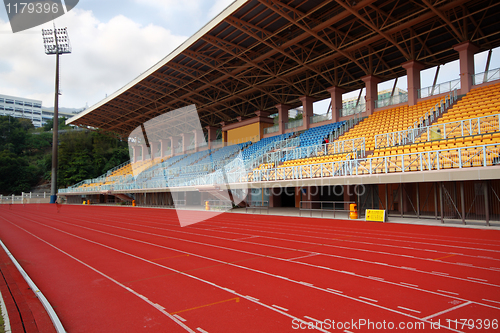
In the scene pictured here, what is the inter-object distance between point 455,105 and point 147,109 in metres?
36.4

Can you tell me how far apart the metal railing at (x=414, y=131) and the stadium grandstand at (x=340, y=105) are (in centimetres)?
10

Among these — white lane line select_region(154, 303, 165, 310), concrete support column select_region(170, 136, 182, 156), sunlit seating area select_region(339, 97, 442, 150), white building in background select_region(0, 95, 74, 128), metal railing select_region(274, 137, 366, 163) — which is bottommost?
white lane line select_region(154, 303, 165, 310)

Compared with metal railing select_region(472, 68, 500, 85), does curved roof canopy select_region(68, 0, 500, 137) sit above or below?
above

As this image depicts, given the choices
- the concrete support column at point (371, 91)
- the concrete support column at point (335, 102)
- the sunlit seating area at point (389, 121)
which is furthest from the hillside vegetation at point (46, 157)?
the sunlit seating area at point (389, 121)

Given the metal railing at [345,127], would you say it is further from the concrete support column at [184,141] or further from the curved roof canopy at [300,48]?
the concrete support column at [184,141]

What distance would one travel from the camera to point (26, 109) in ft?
420

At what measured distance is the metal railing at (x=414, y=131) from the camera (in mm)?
18750

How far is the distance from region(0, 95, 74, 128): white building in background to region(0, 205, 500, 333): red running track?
129361 mm

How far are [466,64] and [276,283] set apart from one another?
23.2 m

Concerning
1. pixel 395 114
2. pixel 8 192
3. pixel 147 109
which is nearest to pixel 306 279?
pixel 395 114

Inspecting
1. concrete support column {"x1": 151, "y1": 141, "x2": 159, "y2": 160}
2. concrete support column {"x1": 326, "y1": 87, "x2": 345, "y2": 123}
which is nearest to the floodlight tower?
concrete support column {"x1": 151, "y1": 141, "x2": 159, "y2": 160}

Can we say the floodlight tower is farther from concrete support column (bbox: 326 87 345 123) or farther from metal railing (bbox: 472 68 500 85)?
metal railing (bbox: 472 68 500 85)

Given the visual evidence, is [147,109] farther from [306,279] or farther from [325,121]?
[306,279]

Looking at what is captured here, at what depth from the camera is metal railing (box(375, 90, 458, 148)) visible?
1875 cm
